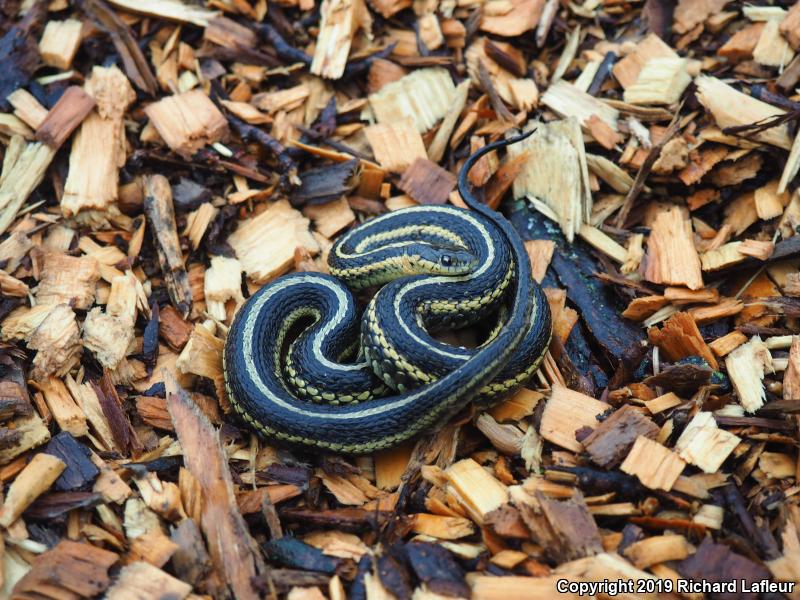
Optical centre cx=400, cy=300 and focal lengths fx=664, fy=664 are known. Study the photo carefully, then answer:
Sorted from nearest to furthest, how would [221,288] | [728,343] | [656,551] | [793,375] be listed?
1. [656,551]
2. [793,375]
3. [728,343]
4. [221,288]

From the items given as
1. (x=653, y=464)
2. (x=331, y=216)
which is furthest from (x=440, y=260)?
(x=653, y=464)

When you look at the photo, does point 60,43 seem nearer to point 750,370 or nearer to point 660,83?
point 660,83

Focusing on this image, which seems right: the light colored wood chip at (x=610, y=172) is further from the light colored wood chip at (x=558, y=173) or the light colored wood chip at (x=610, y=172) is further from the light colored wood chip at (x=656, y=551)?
the light colored wood chip at (x=656, y=551)

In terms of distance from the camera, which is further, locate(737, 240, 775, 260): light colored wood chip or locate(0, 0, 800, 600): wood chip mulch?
locate(737, 240, 775, 260): light colored wood chip

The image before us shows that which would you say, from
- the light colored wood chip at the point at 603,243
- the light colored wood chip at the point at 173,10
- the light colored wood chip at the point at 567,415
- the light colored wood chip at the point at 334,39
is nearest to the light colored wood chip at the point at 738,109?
the light colored wood chip at the point at 603,243

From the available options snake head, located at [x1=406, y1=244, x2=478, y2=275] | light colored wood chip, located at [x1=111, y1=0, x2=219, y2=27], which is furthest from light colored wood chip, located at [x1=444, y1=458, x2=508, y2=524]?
light colored wood chip, located at [x1=111, y1=0, x2=219, y2=27]

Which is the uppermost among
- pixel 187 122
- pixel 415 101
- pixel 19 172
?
pixel 19 172

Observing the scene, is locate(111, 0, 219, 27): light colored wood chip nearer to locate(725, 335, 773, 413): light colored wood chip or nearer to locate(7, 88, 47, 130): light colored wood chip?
locate(7, 88, 47, 130): light colored wood chip
